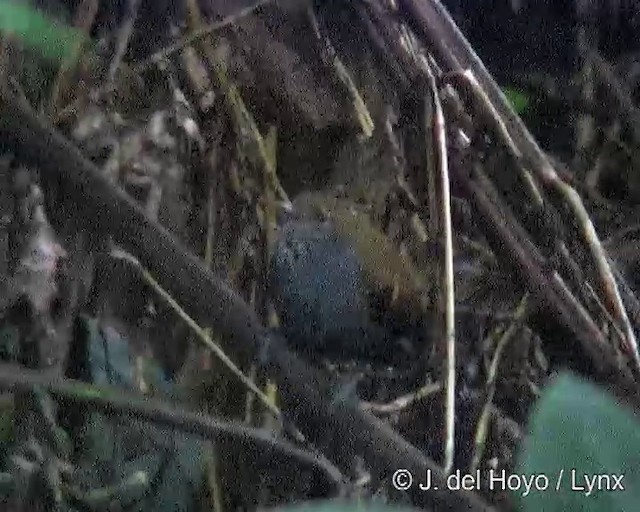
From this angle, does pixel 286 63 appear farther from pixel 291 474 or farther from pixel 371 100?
pixel 291 474

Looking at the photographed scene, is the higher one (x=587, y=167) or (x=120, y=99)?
(x=120, y=99)

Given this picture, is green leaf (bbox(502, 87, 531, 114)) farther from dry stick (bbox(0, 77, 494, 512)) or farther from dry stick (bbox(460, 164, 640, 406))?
dry stick (bbox(0, 77, 494, 512))

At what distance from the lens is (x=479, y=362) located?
43cm

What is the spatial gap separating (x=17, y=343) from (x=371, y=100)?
22 centimetres

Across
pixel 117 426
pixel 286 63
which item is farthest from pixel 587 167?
pixel 117 426

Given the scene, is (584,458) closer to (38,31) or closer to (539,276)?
(539,276)

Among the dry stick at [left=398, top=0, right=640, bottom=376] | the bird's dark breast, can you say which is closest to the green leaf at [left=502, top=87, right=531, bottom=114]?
the dry stick at [left=398, top=0, right=640, bottom=376]

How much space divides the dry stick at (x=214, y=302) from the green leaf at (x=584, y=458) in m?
0.07

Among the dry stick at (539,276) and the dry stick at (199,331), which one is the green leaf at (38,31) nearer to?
the dry stick at (199,331)

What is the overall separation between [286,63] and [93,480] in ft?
0.78

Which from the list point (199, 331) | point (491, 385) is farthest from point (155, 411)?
point (491, 385)

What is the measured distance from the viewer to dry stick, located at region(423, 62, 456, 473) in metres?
0.42

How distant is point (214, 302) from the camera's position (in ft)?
1.47

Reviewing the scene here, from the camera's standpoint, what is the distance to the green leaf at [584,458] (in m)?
0.33
